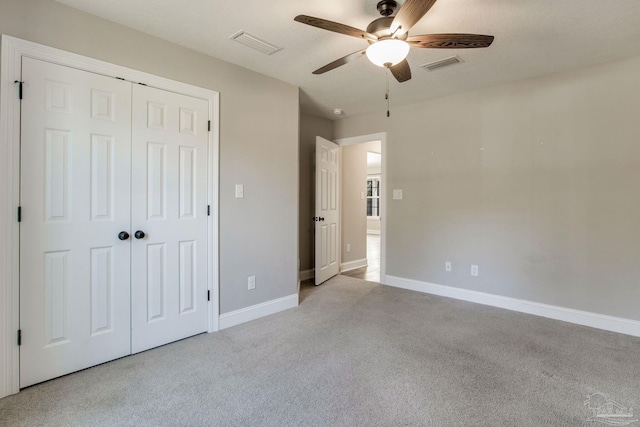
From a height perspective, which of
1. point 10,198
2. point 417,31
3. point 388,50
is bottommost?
point 10,198

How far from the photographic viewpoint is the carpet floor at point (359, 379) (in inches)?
67.2

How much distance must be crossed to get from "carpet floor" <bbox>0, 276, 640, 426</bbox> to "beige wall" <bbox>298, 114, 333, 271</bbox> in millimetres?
1771

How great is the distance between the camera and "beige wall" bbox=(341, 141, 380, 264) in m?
5.32

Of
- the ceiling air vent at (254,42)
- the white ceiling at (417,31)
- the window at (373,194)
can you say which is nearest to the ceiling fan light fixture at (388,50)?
the white ceiling at (417,31)

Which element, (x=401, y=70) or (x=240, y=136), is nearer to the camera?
(x=401, y=70)

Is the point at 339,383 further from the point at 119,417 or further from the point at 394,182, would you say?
the point at 394,182

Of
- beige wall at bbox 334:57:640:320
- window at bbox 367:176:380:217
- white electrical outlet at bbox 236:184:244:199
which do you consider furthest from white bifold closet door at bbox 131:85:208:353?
window at bbox 367:176:380:217

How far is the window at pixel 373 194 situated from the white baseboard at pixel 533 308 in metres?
6.69

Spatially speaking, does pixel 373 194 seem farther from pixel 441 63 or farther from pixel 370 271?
pixel 441 63

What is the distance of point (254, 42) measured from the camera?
250cm

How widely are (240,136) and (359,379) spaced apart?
90.8 inches

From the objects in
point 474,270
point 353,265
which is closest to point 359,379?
point 474,270

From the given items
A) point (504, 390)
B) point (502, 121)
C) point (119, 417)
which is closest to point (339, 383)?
point (504, 390)

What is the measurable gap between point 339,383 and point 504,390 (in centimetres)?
103
